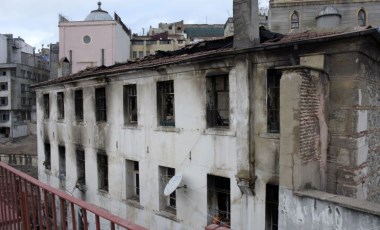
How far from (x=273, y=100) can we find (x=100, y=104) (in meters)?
9.00

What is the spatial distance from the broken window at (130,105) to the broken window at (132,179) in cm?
172

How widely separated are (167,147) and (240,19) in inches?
197

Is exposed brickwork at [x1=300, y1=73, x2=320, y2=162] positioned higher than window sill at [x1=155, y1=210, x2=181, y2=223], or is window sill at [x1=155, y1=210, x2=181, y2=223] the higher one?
exposed brickwork at [x1=300, y1=73, x2=320, y2=162]

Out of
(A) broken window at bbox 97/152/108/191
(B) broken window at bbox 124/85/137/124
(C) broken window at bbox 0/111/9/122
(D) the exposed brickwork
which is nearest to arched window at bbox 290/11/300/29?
(B) broken window at bbox 124/85/137/124

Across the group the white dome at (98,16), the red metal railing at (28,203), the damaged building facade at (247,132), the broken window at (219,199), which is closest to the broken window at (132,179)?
the damaged building facade at (247,132)

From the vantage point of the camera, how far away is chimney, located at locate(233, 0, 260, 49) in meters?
9.62

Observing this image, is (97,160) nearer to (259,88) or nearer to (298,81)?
(259,88)

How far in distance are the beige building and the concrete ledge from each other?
88.9ft

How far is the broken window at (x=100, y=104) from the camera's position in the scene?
1549 cm

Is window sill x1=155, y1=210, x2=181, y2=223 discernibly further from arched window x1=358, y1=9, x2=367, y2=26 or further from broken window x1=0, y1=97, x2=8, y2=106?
broken window x1=0, y1=97, x2=8, y2=106

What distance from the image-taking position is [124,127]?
46.1 feet

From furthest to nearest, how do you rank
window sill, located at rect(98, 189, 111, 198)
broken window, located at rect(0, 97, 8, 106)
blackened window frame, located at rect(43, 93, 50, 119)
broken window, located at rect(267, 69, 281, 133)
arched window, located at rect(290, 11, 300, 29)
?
broken window, located at rect(0, 97, 8, 106) → arched window, located at rect(290, 11, 300, 29) → blackened window frame, located at rect(43, 93, 50, 119) → window sill, located at rect(98, 189, 111, 198) → broken window, located at rect(267, 69, 281, 133)

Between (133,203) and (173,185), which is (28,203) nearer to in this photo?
(173,185)

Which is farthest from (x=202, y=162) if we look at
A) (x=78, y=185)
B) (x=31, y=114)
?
(x=31, y=114)
